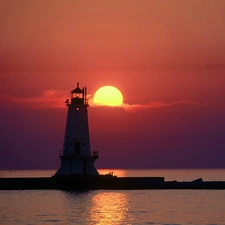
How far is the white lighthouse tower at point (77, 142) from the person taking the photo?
3442 inches

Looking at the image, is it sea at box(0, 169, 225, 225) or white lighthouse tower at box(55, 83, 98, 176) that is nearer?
sea at box(0, 169, 225, 225)

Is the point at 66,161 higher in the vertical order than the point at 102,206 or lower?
higher

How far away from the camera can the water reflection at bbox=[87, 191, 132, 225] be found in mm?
Result: 64425

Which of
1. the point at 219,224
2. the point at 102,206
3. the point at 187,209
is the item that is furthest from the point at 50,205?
the point at 219,224

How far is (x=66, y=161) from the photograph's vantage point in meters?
88.5

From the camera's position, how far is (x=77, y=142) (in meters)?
87.8

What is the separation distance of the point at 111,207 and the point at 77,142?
14806 millimetres

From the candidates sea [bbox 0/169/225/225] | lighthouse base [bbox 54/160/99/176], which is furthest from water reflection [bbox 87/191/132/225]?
lighthouse base [bbox 54/160/99/176]

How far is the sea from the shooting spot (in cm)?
6406

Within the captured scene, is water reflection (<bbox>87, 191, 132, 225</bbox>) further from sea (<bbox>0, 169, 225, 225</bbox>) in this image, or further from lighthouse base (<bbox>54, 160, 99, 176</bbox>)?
lighthouse base (<bbox>54, 160, 99, 176</bbox>)

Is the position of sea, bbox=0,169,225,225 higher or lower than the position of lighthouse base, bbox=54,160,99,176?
lower

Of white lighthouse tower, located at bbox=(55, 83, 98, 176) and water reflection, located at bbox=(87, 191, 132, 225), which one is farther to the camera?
white lighthouse tower, located at bbox=(55, 83, 98, 176)

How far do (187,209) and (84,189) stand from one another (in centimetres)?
1805

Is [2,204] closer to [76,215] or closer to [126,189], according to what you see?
[76,215]
